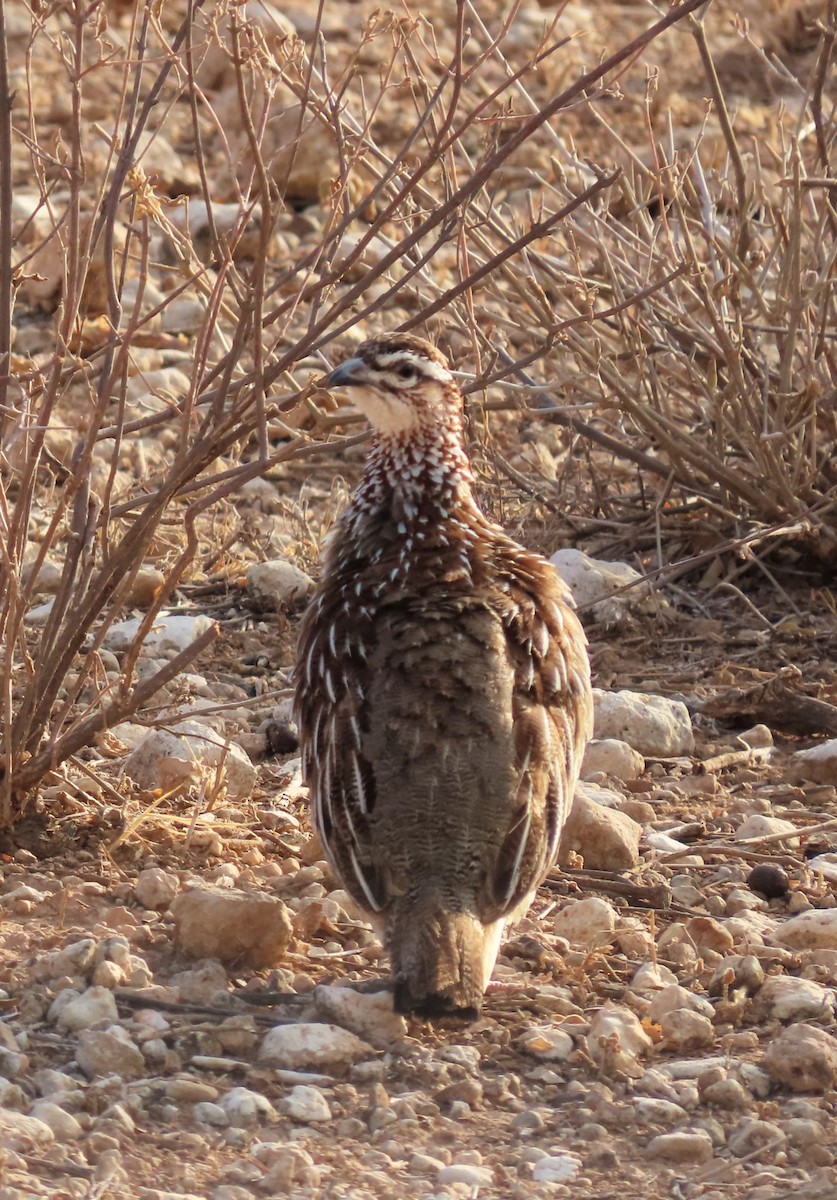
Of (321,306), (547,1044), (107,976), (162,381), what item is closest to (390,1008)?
(547,1044)

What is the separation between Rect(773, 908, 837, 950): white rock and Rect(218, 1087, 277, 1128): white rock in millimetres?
1863

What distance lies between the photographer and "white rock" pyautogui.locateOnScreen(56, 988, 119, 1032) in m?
4.85

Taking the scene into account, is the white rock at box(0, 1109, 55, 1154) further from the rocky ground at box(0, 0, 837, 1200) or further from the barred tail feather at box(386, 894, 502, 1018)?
the barred tail feather at box(386, 894, 502, 1018)

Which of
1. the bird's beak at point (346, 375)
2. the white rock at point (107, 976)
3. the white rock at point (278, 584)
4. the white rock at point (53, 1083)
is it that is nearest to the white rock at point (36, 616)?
the white rock at point (278, 584)

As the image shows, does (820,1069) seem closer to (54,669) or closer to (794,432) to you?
(54,669)

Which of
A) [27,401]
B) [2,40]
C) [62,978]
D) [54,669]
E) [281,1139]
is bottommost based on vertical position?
[281,1139]

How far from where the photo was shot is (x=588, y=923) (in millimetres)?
5727

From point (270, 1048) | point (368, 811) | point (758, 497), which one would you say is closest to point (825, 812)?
point (758, 497)

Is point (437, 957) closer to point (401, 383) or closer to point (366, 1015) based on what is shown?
point (366, 1015)

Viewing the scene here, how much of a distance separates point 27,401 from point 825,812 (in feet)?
10.7

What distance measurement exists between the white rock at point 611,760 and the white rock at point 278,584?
1.88 metres

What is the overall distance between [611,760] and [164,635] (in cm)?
201

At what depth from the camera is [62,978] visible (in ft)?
16.6

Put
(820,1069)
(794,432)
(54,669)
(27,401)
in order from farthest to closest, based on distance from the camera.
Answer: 1. (794,432)
2. (54,669)
3. (27,401)
4. (820,1069)
